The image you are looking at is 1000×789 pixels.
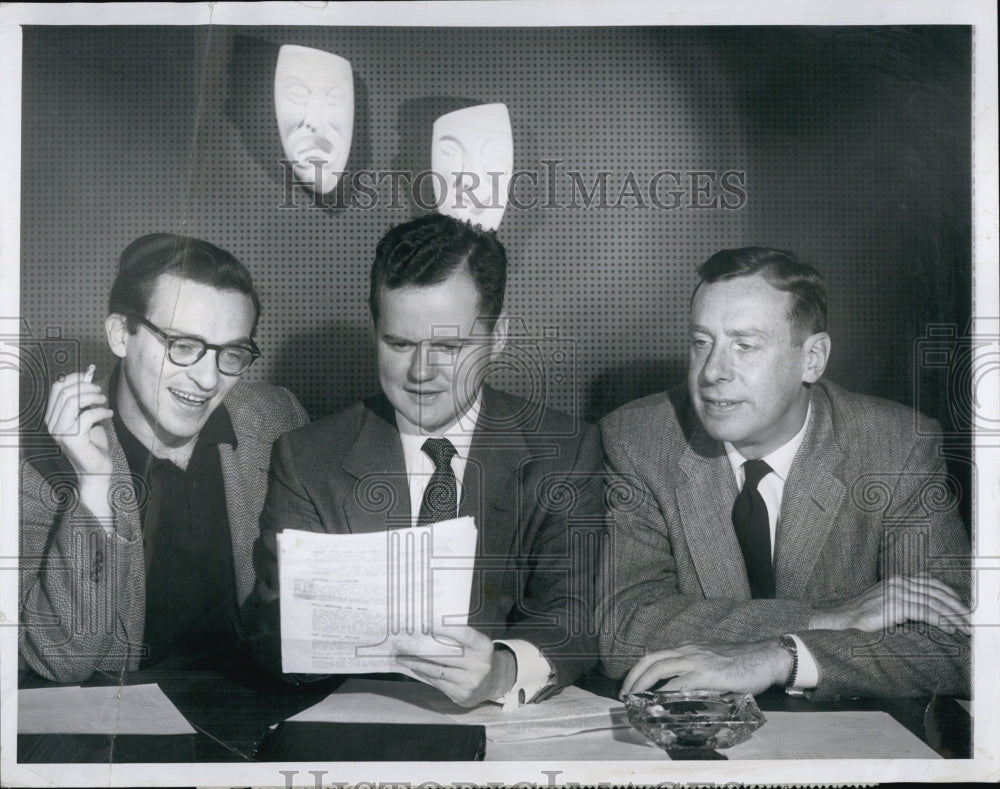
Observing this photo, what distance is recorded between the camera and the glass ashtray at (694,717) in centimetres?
167

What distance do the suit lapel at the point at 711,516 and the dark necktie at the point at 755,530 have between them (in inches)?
0.5

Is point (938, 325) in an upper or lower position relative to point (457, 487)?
upper

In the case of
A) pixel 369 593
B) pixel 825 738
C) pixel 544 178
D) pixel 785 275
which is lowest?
pixel 825 738

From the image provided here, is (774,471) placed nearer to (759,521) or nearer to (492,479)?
(759,521)

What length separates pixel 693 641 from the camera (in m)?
1.71

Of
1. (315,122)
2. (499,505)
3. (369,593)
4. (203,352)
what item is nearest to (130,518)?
(203,352)

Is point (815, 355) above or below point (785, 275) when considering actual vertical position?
below

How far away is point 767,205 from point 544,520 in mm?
683

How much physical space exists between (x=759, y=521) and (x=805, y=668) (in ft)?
0.87

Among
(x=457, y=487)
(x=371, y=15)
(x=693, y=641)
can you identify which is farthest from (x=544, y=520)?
(x=371, y=15)

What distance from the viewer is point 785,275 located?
5.61 feet

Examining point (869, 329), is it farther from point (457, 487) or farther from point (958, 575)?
point (457, 487)

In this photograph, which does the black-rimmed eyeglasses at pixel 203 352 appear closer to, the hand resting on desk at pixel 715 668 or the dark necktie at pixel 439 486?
→ the dark necktie at pixel 439 486

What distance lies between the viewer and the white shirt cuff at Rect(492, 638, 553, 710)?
1.70 metres
